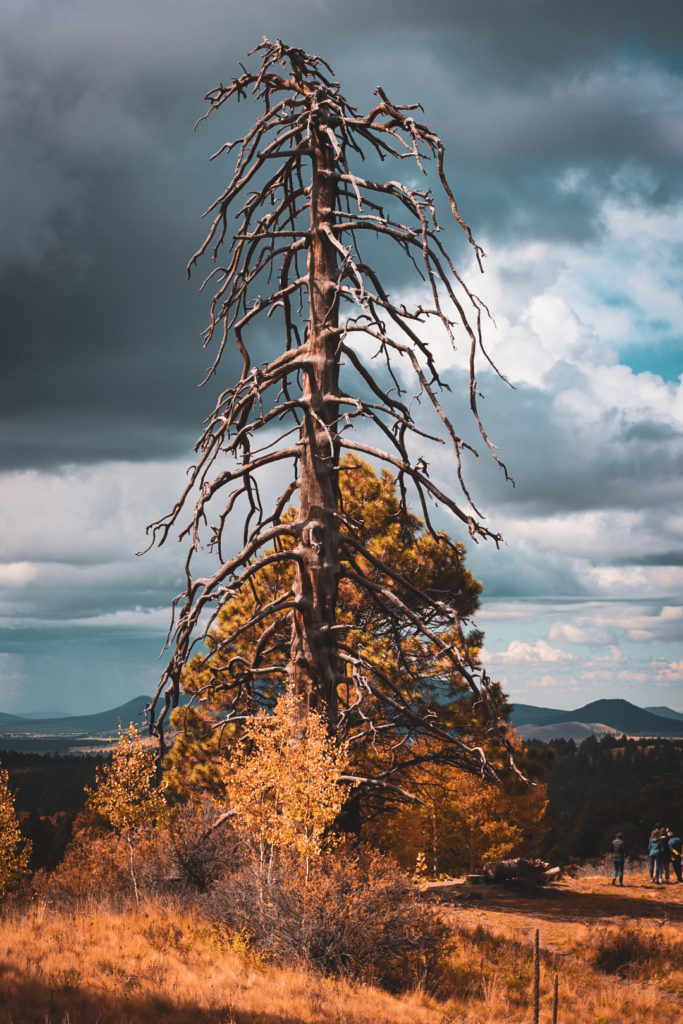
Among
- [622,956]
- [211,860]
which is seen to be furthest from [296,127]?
[622,956]

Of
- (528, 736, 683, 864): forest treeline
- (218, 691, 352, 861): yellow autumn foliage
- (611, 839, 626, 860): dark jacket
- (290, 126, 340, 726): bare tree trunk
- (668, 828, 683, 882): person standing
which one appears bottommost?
(528, 736, 683, 864): forest treeline

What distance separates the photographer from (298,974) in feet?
34.5

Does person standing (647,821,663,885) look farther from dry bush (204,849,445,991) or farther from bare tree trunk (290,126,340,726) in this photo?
bare tree trunk (290,126,340,726)

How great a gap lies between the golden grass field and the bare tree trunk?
145 inches

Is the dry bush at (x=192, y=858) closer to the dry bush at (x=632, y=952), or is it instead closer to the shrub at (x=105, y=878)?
the shrub at (x=105, y=878)

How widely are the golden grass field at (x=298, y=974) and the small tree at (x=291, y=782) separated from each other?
1553 millimetres

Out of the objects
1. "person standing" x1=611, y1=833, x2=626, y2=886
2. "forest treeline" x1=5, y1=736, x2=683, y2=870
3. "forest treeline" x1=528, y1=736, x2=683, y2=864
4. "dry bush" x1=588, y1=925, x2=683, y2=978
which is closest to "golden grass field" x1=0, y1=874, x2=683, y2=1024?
"dry bush" x1=588, y1=925, x2=683, y2=978

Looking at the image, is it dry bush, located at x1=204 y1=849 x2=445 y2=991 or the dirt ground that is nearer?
dry bush, located at x1=204 y1=849 x2=445 y2=991

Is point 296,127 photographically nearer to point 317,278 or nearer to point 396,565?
point 317,278

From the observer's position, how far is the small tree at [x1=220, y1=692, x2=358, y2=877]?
37.2 feet

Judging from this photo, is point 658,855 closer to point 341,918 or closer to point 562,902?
point 562,902

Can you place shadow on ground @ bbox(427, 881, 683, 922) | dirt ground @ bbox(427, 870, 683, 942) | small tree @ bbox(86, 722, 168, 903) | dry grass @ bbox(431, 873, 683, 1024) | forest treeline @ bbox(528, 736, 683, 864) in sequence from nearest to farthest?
dry grass @ bbox(431, 873, 683, 1024)
dirt ground @ bbox(427, 870, 683, 942)
shadow on ground @ bbox(427, 881, 683, 922)
small tree @ bbox(86, 722, 168, 903)
forest treeline @ bbox(528, 736, 683, 864)

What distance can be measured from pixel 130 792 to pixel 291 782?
34.1 feet

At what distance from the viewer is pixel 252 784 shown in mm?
11961
